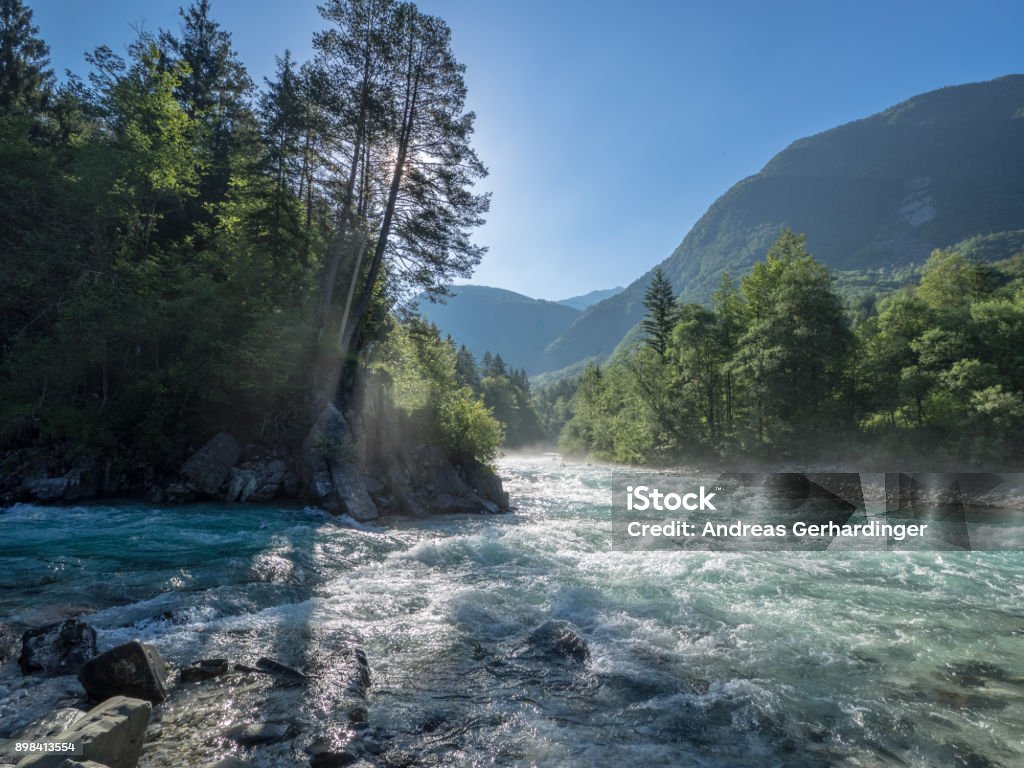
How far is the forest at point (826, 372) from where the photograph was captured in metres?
25.8

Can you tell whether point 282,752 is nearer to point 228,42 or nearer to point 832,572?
point 832,572

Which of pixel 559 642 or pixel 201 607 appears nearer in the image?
pixel 559 642

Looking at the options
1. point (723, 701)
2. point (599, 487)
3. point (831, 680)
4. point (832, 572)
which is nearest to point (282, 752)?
point (723, 701)

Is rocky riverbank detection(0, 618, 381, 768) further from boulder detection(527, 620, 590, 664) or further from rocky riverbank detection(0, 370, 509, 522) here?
rocky riverbank detection(0, 370, 509, 522)

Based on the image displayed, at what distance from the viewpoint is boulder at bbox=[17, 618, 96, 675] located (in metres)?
5.21

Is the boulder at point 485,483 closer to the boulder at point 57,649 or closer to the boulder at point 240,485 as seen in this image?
the boulder at point 240,485

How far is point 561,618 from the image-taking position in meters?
7.89

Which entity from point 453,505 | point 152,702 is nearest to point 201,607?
point 152,702

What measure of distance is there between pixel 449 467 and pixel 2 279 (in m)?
19.8

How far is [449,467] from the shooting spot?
66.0ft

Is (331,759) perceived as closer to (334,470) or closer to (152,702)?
(152,702)

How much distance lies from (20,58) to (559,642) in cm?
4626

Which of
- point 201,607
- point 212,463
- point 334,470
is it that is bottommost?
point 201,607

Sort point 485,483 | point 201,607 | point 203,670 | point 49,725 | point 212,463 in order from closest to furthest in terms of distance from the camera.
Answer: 1. point 49,725
2. point 203,670
3. point 201,607
4. point 212,463
5. point 485,483
